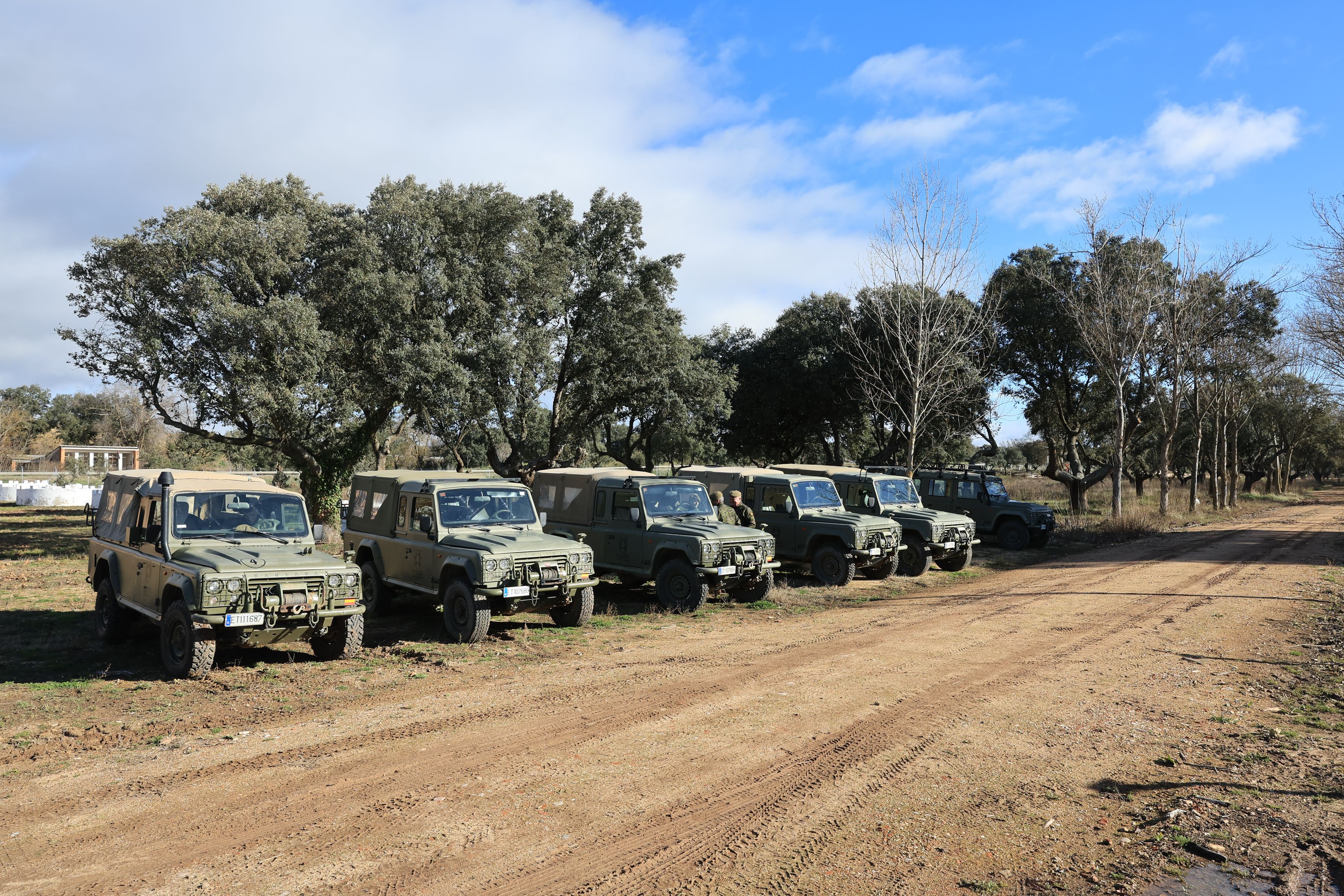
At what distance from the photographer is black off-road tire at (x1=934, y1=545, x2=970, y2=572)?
1800cm

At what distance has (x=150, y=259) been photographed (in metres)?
19.3

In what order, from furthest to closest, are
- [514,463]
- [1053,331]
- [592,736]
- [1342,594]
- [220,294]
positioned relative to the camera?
[1053,331], [514,463], [220,294], [1342,594], [592,736]

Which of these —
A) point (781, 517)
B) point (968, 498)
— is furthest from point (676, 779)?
point (968, 498)

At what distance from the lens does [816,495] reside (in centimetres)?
1633

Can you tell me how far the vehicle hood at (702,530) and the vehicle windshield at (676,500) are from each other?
6.9 inches

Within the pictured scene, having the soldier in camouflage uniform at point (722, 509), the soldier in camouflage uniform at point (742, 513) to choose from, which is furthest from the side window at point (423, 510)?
the soldier in camouflage uniform at point (722, 509)

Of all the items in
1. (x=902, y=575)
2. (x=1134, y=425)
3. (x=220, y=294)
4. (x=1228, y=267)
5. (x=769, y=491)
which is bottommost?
(x=902, y=575)

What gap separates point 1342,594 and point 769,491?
10.1m

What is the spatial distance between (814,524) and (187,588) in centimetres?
1070

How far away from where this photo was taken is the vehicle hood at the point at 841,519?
15.3 meters

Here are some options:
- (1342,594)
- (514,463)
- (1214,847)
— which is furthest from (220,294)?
(1342,594)

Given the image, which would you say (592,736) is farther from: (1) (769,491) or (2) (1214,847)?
(1) (769,491)

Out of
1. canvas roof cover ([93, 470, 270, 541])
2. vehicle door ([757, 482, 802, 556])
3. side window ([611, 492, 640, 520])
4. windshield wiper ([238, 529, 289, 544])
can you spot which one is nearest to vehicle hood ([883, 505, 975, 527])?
vehicle door ([757, 482, 802, 556])

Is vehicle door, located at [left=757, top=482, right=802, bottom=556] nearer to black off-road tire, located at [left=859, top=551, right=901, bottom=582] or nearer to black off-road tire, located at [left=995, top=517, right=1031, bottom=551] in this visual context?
black off-road tire, located at [left=859, top=551, right=901, bottom=582]
